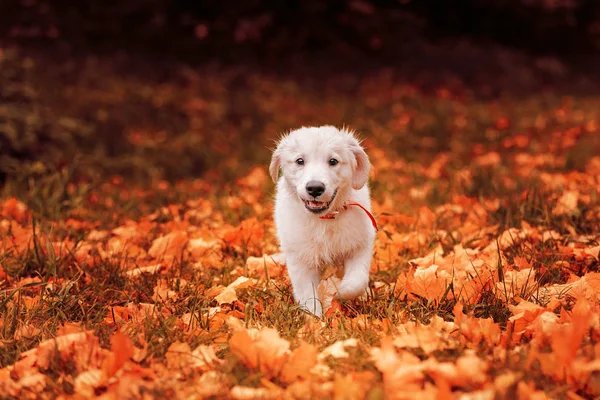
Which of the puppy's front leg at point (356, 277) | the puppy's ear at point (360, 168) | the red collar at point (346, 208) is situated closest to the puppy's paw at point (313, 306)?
the puppy's front leg at point (356, 277)

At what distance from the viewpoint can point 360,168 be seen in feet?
9.72

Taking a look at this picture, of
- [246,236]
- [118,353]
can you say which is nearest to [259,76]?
[246,236]

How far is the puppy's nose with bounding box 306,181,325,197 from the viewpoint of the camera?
8.64 ft

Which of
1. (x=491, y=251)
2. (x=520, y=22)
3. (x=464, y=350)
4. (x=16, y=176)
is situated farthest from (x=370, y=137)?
(x=520, y=22)

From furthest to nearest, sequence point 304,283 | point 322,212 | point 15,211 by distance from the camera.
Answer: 1. point 15,211
2. point 304,283
3. point 322,212

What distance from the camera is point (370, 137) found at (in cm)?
775

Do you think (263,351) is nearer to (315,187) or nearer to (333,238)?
(315,187)

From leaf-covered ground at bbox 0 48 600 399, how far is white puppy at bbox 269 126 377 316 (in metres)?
0.14

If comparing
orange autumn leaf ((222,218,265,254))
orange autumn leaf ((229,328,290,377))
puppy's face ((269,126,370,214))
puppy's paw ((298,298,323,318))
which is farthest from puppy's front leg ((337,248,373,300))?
orange autumn leaf ((222,218,265,254))

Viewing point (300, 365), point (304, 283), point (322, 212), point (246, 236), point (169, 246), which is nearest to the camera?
point (300, 365)

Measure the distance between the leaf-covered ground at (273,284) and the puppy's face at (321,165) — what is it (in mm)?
474

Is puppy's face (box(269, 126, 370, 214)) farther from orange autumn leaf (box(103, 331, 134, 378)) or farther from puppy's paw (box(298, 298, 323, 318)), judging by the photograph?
orange autumn leaf (box(103, 331, 134, 378))

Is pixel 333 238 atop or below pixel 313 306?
atop

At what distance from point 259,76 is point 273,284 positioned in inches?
314
